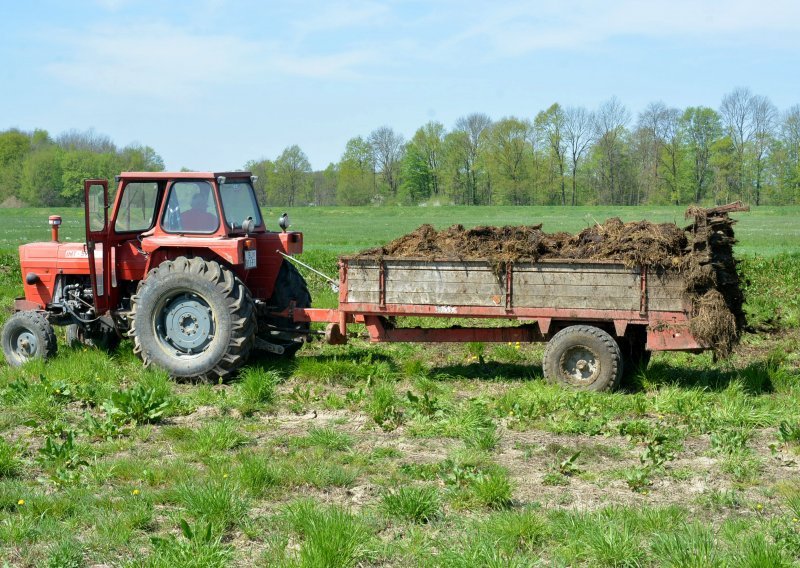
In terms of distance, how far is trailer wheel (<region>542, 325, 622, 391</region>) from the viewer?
8578 mm

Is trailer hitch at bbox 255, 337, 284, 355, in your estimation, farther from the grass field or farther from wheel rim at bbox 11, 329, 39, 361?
wheel rim at bbox 11, 329, 39, 361

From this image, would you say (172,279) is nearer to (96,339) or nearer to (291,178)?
(96,339)

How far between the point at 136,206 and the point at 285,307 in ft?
6.68

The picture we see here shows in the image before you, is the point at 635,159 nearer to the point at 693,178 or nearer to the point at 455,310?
the point at 693,178

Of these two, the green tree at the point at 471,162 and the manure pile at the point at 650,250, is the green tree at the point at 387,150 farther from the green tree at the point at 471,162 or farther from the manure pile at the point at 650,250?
the manure pile at the point at 650,250

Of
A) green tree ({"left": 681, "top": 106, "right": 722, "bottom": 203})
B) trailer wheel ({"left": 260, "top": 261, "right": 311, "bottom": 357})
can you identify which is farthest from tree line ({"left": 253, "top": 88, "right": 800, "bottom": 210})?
trailer wheel ({"left": 260, "top": 261, "right": 311, "bottom": 357})

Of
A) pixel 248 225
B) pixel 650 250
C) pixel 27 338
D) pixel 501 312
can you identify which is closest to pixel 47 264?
pixel 27 338

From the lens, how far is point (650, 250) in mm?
8430

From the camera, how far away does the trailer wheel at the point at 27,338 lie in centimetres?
1016

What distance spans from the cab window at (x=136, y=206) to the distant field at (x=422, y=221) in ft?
56.9

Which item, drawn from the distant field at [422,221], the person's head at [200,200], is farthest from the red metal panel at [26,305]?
the distant field at [422,221]

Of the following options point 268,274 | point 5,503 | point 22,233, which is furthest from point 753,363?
point 22,233

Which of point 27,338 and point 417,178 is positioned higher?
point 417,178

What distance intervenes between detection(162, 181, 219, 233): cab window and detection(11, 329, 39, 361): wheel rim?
6.99ft
